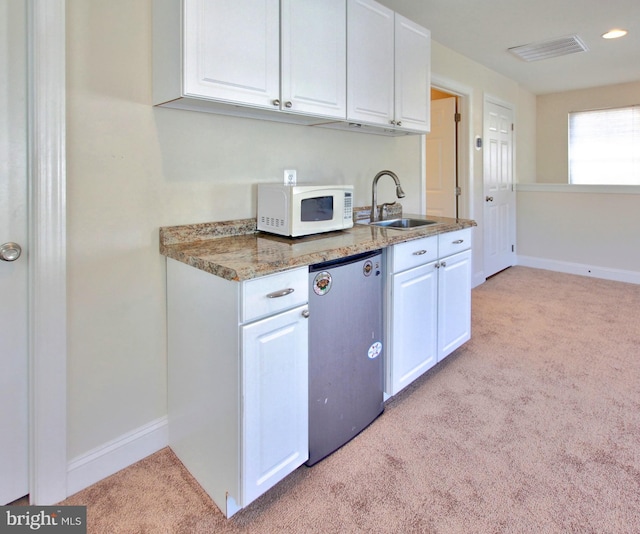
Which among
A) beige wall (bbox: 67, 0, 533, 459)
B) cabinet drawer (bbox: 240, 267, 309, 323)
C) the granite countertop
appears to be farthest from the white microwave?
cabinet drawer (bbox: 240, 267, 309, 323)

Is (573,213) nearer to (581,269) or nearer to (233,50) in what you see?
(581,269)

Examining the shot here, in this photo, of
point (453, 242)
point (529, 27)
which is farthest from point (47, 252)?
point (529, 27)

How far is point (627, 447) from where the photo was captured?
1837 millimetres

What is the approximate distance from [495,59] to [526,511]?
397cm

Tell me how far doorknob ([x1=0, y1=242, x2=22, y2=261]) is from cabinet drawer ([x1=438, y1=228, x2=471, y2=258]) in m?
1.94

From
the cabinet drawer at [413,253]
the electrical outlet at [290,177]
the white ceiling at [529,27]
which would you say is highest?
the white ceiling at [529,27]

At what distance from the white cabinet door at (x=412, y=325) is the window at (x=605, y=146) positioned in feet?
15.5

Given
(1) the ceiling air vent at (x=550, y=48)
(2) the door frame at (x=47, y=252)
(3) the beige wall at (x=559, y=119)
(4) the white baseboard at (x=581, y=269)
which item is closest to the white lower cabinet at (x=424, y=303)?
(2) the door frame at (x=47, y=252)

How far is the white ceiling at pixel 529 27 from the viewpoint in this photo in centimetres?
283

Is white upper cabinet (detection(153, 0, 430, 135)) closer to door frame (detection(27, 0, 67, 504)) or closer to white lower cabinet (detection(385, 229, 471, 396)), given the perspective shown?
door frame (detection(27, 0, 67, 504))

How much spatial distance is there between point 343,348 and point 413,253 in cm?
66

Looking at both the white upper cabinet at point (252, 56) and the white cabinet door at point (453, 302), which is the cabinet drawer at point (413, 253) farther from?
the white upper cabinet at point (252, 56)

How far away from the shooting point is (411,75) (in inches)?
101

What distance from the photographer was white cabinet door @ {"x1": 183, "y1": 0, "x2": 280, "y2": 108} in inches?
59.2
